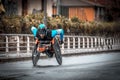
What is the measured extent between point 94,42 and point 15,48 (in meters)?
13.3

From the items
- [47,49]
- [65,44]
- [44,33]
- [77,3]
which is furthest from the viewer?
[77,3]

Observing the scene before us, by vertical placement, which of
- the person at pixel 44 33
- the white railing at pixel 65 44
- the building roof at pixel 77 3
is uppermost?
the building roof at pixel 77 3

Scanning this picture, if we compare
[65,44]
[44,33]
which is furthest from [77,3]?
[44,33]

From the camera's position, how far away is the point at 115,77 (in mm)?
12969

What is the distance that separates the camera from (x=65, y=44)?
108 feet

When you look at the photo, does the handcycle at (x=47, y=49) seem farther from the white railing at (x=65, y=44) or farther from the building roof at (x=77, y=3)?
the building roof at (x=77, y=3)

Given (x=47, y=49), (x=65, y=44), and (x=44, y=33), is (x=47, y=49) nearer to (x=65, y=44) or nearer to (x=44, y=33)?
(x=44, y=33)

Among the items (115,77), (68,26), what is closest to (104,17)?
(68,26)

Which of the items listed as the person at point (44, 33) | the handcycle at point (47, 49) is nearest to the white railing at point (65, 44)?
the handcycle at point (47, 49)

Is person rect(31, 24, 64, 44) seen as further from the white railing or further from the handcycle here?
the white railing

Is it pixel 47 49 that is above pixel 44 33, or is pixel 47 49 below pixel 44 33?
below

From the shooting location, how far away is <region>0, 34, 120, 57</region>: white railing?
2494 cm

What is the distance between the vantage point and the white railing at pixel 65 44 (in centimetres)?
2494

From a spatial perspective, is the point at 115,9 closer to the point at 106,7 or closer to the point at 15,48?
the point at 106,7
